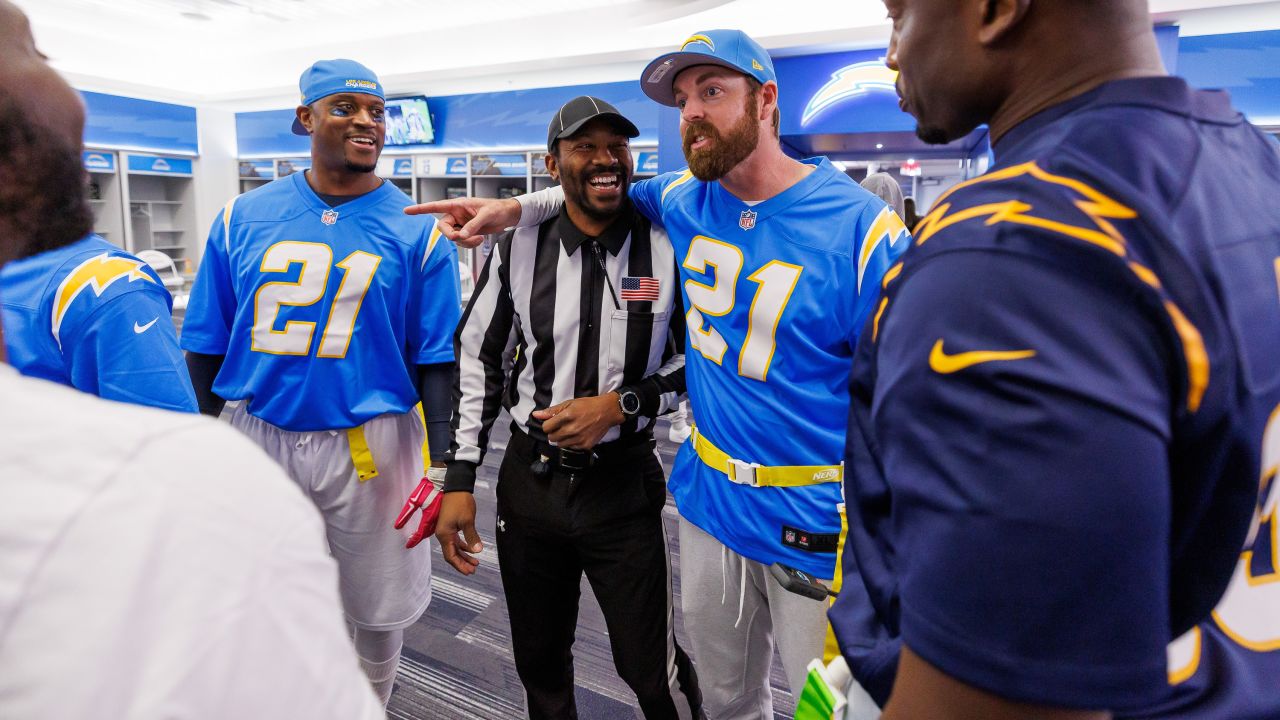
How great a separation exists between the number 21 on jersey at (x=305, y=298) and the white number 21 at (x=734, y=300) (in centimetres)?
97

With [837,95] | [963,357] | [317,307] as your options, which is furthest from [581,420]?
[837,95]

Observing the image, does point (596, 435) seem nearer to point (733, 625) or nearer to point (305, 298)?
point (733, 625)

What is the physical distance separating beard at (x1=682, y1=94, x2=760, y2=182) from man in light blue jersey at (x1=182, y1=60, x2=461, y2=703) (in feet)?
2.98

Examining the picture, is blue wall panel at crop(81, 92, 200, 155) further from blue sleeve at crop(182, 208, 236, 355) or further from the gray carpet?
the gray carpet

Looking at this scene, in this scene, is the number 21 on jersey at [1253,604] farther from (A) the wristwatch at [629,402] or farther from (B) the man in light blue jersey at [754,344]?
(A) the wristwatch at [629,402]

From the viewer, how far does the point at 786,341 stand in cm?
152

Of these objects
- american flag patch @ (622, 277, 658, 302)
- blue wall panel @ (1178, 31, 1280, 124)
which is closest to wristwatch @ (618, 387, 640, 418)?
american flag patch @ (622, 277, 658, 302)

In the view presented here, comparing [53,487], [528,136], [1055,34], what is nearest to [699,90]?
[1055,34]

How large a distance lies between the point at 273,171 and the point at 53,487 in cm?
1315

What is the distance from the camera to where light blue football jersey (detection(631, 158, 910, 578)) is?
1.50m

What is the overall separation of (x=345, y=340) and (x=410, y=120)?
8.71 metres

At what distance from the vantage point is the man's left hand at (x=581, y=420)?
169 cm

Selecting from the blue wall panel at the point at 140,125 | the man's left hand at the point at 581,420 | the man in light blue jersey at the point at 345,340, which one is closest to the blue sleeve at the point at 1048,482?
the man's left hand at the point at 581,420

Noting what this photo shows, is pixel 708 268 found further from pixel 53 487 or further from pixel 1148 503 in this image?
pixel 53 487
